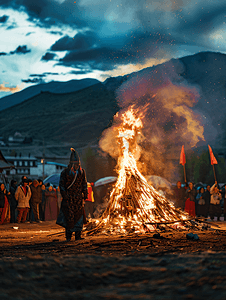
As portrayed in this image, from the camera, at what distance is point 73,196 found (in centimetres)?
834

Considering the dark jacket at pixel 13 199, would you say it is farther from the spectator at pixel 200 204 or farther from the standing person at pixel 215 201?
the standing person at pixel 215 201

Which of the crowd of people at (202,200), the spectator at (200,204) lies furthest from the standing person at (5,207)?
the spectator at (200,204)

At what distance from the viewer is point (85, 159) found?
70.1 meters

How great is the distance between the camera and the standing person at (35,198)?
14094 millimetres

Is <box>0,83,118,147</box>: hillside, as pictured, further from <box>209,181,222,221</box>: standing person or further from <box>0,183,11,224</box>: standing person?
<box>0,183,11,224</box>: standing person

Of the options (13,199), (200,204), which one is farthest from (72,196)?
(200,204)

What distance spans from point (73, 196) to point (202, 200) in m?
8.54

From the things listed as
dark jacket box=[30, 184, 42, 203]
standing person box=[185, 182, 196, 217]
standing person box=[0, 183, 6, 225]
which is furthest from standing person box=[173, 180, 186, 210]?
standing person box=[0, 183, 6, 225]

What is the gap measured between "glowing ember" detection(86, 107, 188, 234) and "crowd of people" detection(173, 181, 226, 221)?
4046 mm

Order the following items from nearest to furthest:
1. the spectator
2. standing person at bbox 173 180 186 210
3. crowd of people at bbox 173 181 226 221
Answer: crowd of people at bbox 173 181 226 221 → the spectator → standing person at bbox 173 180 186 210

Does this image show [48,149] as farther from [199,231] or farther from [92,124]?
[199,231]

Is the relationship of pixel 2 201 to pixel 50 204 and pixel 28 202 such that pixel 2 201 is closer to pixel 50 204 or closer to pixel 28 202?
pixel 28 202

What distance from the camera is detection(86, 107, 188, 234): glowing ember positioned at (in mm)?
9625

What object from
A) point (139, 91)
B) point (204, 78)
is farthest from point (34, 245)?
point (204, 78)
